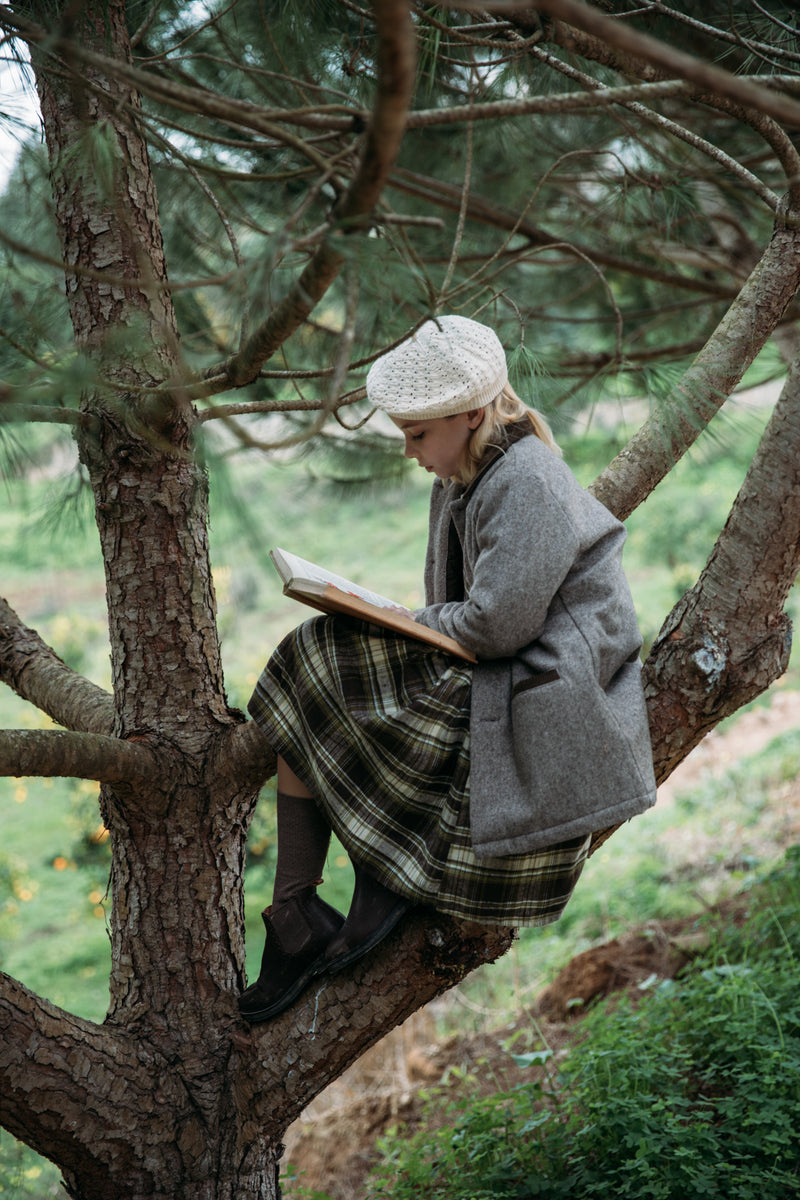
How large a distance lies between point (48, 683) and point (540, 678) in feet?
3.24

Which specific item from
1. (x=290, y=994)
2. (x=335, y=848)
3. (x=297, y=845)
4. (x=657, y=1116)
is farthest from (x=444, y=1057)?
(x=297, y=845)

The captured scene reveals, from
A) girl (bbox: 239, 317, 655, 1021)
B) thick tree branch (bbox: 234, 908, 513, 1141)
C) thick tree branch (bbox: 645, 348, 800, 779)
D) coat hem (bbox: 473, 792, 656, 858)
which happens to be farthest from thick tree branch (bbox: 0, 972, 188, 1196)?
thick tree branch (bbox: 645, 348, 800, 779)

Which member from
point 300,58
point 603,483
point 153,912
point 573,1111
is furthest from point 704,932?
point 300,58

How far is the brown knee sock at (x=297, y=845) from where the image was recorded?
1.51 m

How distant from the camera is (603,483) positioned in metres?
1.80

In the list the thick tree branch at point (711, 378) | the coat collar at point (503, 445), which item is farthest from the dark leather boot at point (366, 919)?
the thick tree branch at point (711, 378)

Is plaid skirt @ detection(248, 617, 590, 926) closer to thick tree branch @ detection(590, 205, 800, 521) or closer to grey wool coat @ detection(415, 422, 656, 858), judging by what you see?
grey wool coat @ detection(415, 422, 656, 858)

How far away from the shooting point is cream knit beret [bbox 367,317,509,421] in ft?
4.53

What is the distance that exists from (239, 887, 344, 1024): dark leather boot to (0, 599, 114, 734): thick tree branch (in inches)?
18.7

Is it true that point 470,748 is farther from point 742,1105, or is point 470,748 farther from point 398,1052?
point 398,1052

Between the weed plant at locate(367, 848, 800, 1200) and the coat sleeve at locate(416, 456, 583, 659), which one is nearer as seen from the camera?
the coat sleeve at locate(416, 456, 583, 659)

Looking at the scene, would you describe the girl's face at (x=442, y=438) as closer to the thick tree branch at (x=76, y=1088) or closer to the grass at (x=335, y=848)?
the grass at (x=335, y=848)

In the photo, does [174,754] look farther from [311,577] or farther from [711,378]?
[711,378]

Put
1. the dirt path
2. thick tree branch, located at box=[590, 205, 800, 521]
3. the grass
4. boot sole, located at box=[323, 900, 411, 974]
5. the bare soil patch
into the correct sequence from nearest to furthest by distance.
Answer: boot sole, located at box=[323, 900, 411, 974]
thick tree branch, located at box=[590, 205, 800, 521]
the bare soil patch
the grass
the dirt path
